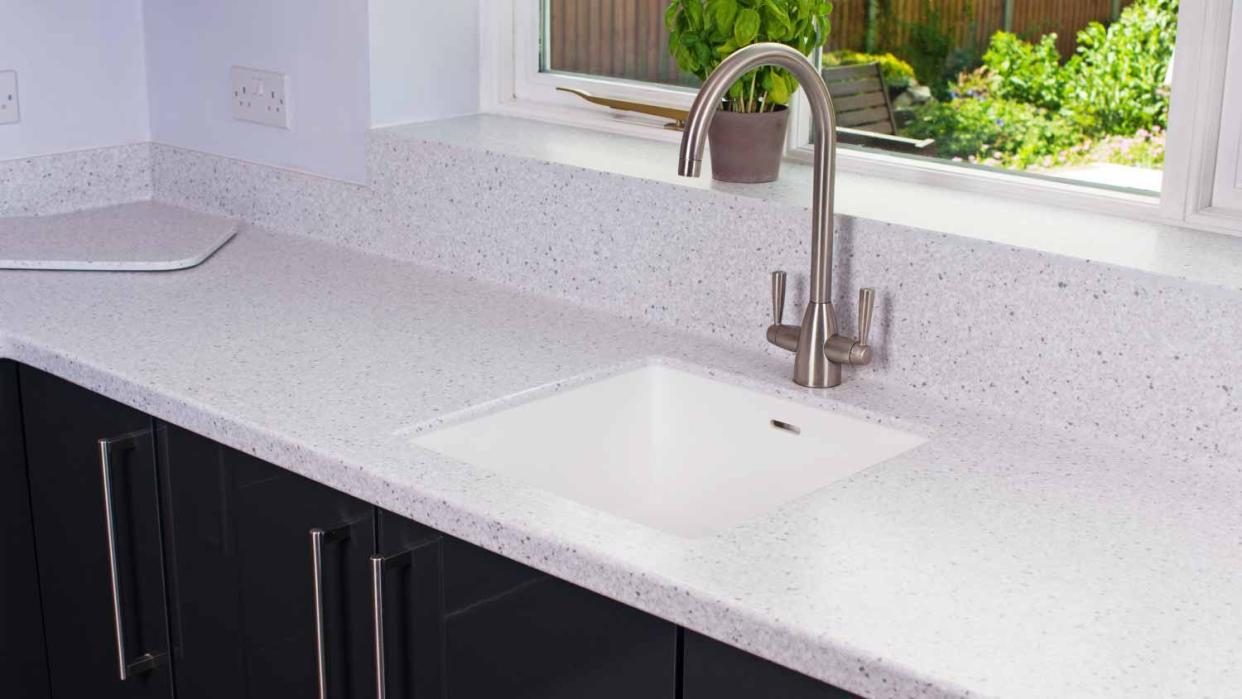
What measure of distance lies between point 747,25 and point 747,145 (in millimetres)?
142

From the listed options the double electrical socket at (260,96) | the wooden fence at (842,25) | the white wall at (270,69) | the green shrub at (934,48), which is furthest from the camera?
the double electrical socket at (260,96)

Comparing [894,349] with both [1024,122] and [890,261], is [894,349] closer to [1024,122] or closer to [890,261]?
[890,261]

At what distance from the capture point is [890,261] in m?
1.57

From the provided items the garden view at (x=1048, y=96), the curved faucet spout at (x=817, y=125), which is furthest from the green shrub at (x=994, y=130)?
the curved faucet spout at (x=817, y=125)

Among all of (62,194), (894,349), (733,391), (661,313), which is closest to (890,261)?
(894,349)

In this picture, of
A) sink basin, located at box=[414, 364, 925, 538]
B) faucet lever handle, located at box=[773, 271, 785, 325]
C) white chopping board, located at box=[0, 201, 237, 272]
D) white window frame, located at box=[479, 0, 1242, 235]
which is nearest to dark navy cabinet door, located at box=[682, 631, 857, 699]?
sink basin, located at box=[414, 364, 925, 538]

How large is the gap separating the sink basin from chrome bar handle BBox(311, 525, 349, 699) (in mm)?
142

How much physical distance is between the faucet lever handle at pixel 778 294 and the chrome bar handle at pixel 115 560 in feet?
2.40

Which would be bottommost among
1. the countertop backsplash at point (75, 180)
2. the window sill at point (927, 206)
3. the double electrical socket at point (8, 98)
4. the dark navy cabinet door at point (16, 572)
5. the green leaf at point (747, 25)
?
the dark navy cabinet door at point (16, 572)

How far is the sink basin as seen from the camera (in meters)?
1.53

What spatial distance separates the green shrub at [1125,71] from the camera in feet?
5.10

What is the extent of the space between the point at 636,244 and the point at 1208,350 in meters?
0.71

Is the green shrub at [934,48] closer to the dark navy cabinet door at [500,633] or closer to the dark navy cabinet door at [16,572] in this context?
the dark navy cabinet door at [500,633]

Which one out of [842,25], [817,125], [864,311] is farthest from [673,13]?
[864,311]
